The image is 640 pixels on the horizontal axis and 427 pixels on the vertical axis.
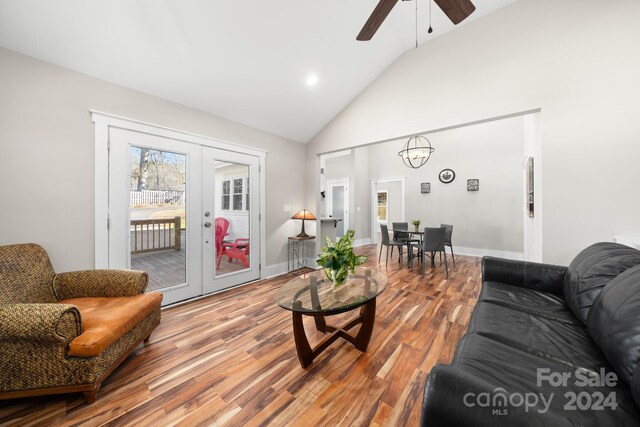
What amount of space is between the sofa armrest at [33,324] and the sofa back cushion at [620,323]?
2640 millimetres

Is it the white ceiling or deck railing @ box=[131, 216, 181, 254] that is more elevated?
the white ceiling

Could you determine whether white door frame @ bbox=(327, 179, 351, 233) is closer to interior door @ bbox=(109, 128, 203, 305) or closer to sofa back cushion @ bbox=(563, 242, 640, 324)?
interior door @ bbox=(109, 128, 203, 305)

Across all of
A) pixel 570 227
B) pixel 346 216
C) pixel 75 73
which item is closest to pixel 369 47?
pixel 570 227

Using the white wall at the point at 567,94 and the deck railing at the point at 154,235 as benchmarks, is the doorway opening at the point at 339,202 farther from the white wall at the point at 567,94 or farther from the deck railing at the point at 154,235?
the deck railing at the point at 154,235

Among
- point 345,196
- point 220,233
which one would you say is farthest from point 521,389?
point 345,196

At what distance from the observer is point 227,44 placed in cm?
238

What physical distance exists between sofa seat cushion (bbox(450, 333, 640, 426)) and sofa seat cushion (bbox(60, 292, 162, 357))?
190 cm

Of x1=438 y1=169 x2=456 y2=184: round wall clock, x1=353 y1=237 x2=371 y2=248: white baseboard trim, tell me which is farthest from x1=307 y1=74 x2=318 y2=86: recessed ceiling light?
x1=353 y1=237 x2=371 y2=248: white baseboard trim

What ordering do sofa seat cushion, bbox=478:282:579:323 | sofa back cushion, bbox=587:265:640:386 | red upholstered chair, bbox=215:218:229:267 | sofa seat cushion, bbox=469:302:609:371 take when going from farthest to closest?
1. red upholstered chair, bbox=215:218:229:267
2. sofa seat cushion, bbox=478:282:579:323
3. sofa seat cushion, bbox=469:302:609:371
4. sofa back cushion, bbox=587:265:640:386

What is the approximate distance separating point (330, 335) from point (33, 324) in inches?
72.9

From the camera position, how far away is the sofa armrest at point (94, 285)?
191cm

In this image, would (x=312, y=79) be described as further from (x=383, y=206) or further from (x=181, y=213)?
(x=383, y=206)

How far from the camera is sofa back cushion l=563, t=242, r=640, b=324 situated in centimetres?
138

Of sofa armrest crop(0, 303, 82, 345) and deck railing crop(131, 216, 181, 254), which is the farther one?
deck railing crop(131, 216, 181, 254)
